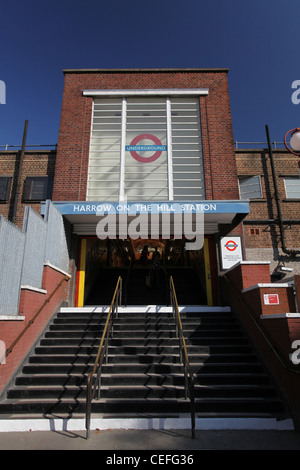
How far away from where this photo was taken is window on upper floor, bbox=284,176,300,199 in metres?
13.3

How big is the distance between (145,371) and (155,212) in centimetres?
463

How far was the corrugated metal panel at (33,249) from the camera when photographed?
6.80m

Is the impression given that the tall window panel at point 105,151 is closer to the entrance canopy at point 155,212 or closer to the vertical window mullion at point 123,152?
the vertical window mullion at point 123,152

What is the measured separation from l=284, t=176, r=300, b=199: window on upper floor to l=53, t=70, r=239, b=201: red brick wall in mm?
4308

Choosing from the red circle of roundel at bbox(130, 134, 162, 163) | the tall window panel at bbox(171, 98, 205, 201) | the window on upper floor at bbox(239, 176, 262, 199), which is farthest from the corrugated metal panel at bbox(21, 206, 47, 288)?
the window on upper floor at bbox(239, 176, 262, 199)

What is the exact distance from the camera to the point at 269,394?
5410mm

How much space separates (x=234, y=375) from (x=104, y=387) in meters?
2.61

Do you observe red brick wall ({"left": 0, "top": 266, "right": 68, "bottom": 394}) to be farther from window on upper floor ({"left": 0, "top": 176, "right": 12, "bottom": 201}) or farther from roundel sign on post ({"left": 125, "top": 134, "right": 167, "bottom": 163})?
window on upper floor ({"left": 0, "top": 176, "right": 12, "bottom": 201})

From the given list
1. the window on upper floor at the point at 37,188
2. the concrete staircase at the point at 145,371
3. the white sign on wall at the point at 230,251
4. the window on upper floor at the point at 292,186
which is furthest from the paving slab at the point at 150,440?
the window on upper floor at the point at 292,186

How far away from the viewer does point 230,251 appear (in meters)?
9.70

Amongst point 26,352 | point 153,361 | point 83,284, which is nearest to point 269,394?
point 153,361

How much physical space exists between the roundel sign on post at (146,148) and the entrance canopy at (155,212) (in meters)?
2.71

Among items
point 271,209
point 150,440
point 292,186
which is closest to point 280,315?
point 150,440

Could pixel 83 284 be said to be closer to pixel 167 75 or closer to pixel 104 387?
pixel 104 387
